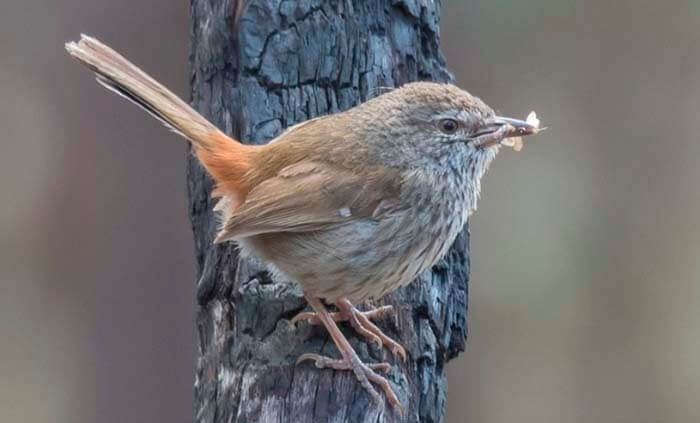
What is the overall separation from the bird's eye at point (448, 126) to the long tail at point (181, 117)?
0.79 meters

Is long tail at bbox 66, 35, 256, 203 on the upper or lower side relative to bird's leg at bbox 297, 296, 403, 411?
upper

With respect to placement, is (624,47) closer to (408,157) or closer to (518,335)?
(518,335)

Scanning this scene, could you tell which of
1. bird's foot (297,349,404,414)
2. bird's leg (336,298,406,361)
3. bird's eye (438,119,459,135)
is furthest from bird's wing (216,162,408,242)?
bird's foot (297,349,404,414)

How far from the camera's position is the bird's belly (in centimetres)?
465

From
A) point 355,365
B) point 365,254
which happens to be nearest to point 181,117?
point 365,254

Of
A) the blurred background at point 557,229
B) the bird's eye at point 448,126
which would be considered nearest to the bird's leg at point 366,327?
the bird's eye at point 448,126

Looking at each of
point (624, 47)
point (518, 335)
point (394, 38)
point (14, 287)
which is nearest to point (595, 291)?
point (518, 335)

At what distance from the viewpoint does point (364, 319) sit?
4797mm

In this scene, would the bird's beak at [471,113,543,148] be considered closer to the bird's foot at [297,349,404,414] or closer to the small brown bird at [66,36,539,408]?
the small brown bird at [66,36,539,408]

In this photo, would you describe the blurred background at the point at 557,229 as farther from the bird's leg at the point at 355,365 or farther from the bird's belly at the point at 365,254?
the bird's leg at the point at 355,365

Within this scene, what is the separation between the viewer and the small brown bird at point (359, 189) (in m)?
4.68

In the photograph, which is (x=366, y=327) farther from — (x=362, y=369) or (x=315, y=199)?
(x=315, y=199)

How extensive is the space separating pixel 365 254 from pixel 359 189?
0.27 metres

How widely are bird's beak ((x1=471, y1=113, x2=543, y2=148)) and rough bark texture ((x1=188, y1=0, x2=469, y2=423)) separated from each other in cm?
61
